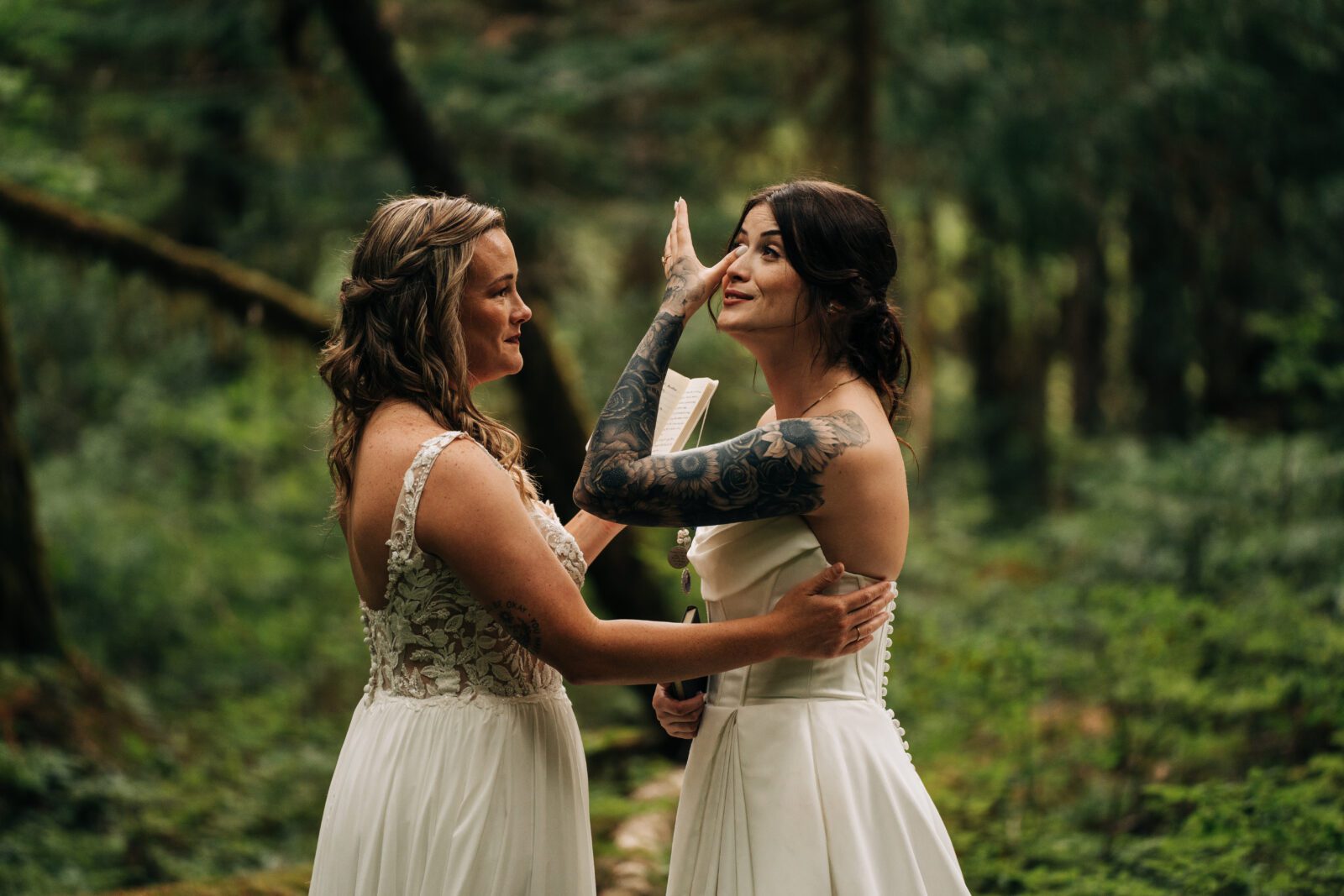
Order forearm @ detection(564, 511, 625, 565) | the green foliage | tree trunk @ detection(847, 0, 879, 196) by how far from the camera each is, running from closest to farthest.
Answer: forearm @ detection(564, 511, 625, 565) → the green foliage → tree trunk @ detection(847, 0, 879, 196)

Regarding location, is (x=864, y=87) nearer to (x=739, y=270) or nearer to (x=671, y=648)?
(x=739, y=270)

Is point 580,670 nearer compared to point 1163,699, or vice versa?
point 580,670

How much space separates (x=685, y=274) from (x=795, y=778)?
3.99 feet

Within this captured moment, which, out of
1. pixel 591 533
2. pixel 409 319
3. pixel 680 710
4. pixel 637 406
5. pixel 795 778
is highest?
pixel 409 319

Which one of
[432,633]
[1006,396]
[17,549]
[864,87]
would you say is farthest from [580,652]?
[1006,396]

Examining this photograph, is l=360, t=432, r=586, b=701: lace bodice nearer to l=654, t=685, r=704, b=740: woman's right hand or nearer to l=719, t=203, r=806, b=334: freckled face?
l=654, t=685, r=704, b=740: woman's right hand

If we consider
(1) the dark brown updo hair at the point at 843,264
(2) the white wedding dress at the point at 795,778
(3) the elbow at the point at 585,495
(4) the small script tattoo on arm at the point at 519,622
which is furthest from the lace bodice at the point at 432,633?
(1) the dark brown updo hair at the point at 843,264

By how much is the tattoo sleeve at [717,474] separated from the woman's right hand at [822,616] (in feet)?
0.57

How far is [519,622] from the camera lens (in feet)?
8.49

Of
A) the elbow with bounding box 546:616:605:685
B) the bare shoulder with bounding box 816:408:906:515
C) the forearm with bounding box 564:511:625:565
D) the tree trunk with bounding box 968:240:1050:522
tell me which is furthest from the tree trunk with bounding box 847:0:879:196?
the elbow with bounding box 546:616:605:685

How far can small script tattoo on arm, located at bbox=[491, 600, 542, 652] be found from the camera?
2580 mm

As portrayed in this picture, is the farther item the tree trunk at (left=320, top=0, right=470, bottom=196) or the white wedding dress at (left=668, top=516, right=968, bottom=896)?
the tree trunk at (left=320, top=0, right=470, bottom=196)

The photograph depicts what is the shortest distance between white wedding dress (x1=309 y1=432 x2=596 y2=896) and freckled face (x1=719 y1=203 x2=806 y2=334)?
0.76 meters

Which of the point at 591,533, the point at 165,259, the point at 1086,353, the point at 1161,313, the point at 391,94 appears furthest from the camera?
the point at 1086,353
